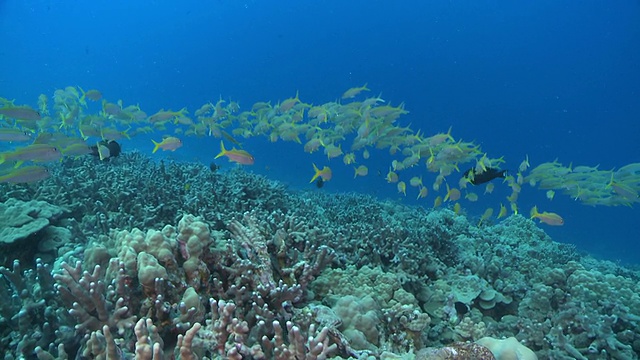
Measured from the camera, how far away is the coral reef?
264 cm

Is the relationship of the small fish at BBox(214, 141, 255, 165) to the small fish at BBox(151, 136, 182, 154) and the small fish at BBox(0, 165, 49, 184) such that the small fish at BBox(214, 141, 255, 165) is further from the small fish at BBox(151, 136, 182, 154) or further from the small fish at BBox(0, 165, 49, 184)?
the small fish at BBox(0, 165, 49, 184)

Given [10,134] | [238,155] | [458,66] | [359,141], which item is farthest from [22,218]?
[458,66]

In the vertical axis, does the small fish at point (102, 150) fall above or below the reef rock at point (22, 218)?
above

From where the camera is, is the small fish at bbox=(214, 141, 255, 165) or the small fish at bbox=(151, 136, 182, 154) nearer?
the small fish at bbox=(214, 141, 255, 165)

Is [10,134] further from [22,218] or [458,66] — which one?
[458,66]

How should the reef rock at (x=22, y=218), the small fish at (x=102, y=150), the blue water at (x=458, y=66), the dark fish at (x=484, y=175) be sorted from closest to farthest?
the reef rock at (x=22, y=218) → the small fish at (x=102, y=150) → the dark fish at (x=484, y=175) → the blue water at (x=458, y=66)

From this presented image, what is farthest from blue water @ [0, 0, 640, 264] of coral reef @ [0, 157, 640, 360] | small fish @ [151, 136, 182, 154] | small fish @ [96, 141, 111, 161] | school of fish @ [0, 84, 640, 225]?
coral reef @ [0, 157, 640, 360]

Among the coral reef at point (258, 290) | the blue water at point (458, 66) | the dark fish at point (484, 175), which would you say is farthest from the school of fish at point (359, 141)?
the blue water at point (458, 66)

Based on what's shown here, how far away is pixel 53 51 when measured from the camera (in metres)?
170

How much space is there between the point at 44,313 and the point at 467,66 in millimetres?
111793

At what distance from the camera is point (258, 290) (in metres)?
3.24

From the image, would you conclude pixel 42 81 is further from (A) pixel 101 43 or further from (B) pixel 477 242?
(B) pixel 477 242

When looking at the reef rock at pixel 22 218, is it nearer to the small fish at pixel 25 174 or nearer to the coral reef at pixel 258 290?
the coral reef at pixel 258 290

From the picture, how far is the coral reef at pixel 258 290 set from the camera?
8.68 ft
